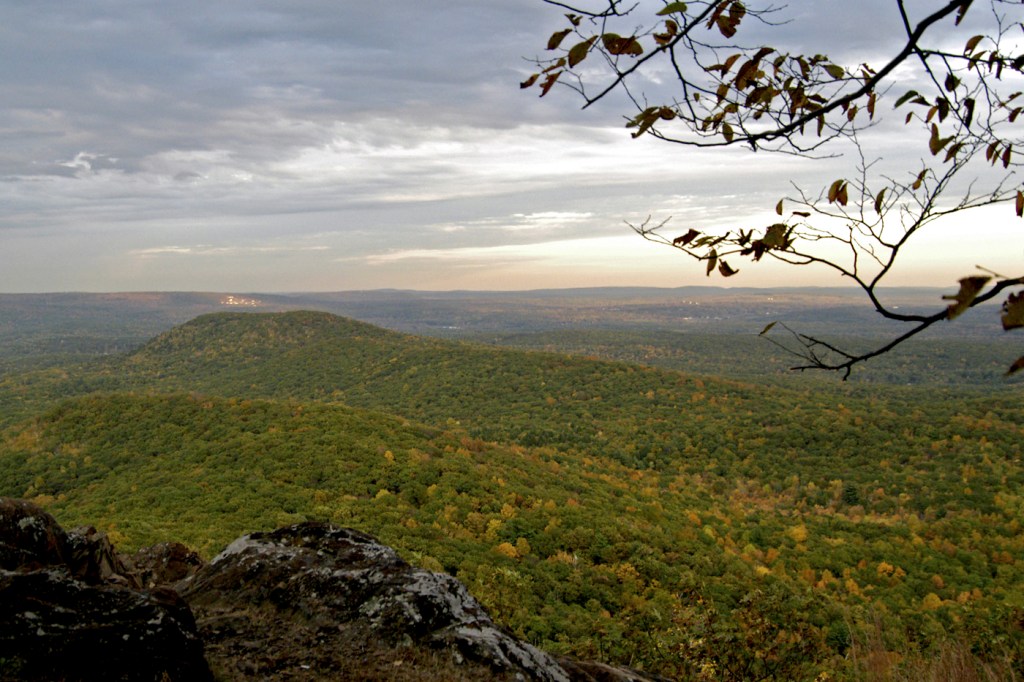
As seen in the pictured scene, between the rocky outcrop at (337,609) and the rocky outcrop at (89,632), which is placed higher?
the rocky outcrop at (89,632)

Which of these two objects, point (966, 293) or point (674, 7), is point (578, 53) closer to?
point (674, 7)

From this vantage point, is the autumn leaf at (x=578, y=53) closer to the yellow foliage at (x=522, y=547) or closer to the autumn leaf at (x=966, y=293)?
the autumn leaf at (x=966, y=293)

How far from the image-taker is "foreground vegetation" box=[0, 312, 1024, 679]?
1132cm

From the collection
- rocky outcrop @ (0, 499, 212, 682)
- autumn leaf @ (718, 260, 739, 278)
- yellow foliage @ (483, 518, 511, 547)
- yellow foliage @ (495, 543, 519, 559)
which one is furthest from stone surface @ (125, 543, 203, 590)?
yellow foliage @ (483, 518, 511, 547)

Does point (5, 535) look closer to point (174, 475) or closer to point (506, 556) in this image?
point (506, 556)

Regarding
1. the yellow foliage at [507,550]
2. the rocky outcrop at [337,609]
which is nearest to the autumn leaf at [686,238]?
the rocky outcrop at [337,609]

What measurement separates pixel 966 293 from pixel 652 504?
23.3 meters

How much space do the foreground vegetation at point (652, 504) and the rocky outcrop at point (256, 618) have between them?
4.06 m

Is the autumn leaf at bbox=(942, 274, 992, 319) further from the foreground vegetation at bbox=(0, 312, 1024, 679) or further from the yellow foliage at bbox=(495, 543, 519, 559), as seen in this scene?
the yellow foliage at bbox=(495, 543, 519, 559)

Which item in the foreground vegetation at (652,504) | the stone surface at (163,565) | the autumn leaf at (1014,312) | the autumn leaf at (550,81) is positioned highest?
the autumn leaf at (550,81)

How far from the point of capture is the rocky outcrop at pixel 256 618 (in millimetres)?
4184

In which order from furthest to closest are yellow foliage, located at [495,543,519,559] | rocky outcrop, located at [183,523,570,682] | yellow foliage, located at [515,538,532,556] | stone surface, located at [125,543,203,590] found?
yellow foliage, located at [515,538,532,556] → yellow foliage, located at [495,543,519,559] → stone surface, located at [125,543,203,590] → rocky outcrop, located at [183,523,570,682]

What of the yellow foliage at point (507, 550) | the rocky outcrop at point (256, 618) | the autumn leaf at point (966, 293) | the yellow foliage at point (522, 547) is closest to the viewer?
the autumn leaf at point (966, 293)

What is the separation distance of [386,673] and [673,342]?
14795 cm
